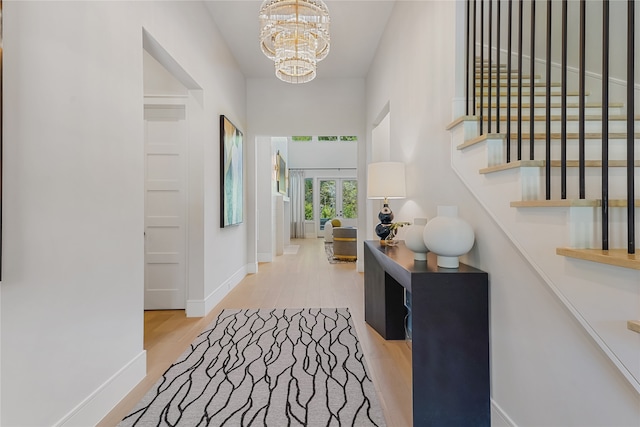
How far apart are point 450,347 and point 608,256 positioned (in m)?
0.88

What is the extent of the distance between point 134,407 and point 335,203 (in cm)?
1117

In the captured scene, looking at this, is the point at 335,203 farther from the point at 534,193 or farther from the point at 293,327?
the point at 534,193

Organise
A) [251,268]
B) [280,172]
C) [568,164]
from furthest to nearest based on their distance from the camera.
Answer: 1. [280,172]
2. [251,268]
3. [568,164]

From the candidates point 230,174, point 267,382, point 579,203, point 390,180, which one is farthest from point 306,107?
point 579,203

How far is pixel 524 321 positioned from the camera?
141 centimetres

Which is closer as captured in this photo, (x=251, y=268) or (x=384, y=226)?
(x=384, y=226)

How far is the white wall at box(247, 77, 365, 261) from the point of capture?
5426 mm

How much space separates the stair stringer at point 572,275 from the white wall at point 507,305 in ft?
0.41

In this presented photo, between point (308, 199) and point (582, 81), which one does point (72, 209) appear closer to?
point (582, 81)

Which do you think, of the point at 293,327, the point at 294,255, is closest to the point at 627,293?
the point at 293,327

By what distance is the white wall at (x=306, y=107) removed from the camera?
543 centimetres

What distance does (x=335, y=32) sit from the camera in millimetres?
4023

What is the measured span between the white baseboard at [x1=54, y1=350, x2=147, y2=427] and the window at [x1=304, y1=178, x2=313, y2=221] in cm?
1068

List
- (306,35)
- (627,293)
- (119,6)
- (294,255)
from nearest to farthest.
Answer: (627,293) → (119,6) → (306,35) → (294,255)
